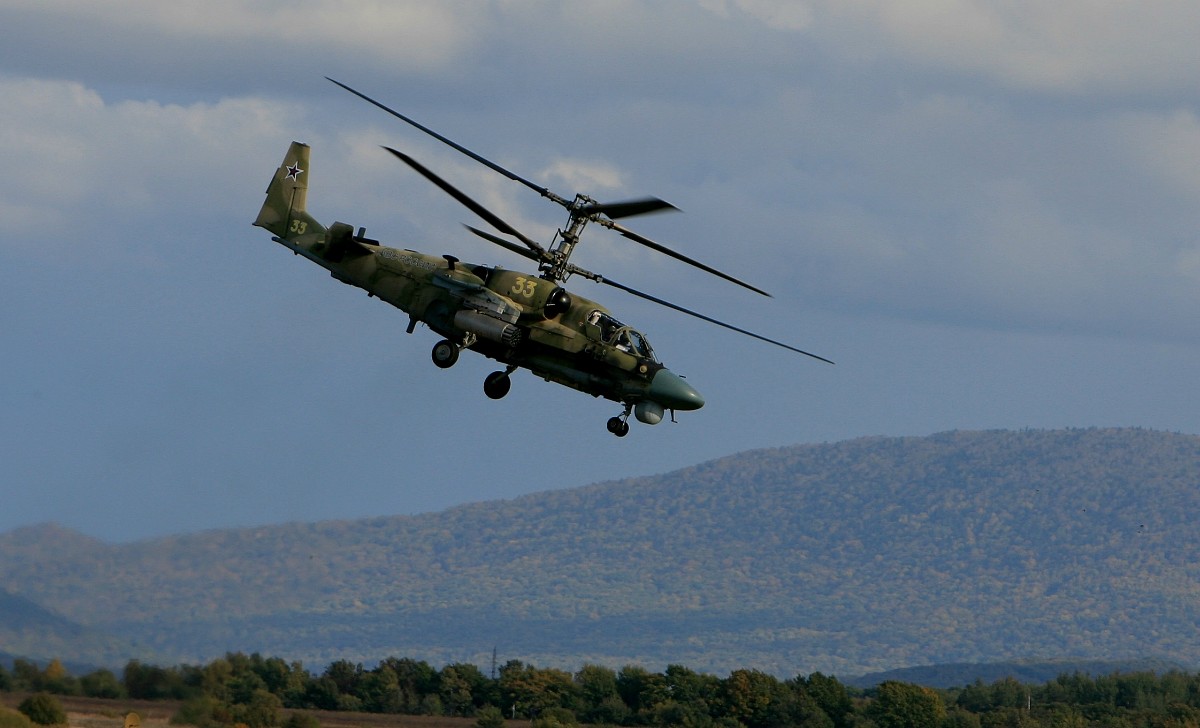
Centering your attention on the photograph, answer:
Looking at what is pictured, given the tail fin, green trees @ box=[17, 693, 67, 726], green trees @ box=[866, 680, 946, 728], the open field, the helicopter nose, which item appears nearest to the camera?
the open field

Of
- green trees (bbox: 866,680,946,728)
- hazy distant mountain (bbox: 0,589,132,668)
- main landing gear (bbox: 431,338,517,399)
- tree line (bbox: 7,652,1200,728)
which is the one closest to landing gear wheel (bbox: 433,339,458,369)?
main landing gear (bbox: 431,338,517,399)

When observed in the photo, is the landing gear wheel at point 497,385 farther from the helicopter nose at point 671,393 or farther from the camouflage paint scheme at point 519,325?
the helicopter nose at point 671,393

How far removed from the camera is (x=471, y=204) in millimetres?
47094

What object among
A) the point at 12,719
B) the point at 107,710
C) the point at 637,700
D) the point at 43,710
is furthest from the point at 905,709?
the point at 107,710

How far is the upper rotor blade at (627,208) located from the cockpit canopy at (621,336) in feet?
10.3

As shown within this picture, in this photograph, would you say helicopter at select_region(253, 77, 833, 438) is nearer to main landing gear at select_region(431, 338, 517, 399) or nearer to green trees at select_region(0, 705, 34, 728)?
main landing gear at select_region(431, 338, 517, 399)

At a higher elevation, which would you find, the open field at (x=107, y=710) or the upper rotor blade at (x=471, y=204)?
the upper rotor blade at (x=471, y=204)

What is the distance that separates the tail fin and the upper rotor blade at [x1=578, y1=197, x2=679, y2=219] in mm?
9484

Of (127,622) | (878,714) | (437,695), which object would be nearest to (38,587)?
(127,622)

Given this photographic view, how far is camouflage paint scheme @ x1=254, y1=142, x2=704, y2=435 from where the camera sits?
49.3 m

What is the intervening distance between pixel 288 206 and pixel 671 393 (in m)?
13.5

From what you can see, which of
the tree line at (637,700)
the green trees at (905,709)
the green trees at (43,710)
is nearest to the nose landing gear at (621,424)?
the green trees at (43,710)

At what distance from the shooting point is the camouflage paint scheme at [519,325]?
162 ft

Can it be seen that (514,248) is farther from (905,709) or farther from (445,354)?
(905,709)
